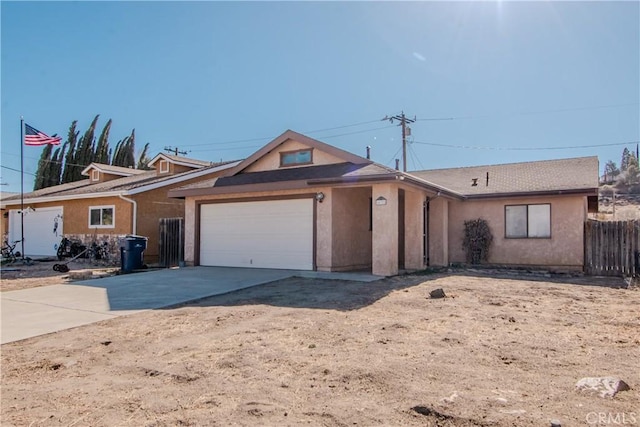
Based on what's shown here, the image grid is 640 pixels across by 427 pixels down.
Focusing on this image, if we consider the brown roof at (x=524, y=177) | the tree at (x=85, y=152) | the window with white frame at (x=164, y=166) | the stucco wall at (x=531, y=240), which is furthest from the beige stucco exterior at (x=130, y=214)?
the tree at (x=85, y=152)

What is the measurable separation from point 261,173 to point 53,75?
10401 mm

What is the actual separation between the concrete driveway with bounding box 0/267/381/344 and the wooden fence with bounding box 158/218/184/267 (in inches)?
112

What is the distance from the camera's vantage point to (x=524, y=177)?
1599 cm

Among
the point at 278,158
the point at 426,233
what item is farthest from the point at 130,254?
the point at 426,233

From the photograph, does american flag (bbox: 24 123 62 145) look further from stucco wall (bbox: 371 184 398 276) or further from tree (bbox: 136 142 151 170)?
tree (bbox: 136 142 151 170)

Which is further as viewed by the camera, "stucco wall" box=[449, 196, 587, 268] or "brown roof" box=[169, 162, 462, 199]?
"stucco wall" box=[449, 196, 587, 268]

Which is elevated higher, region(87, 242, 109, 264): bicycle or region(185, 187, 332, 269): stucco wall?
region(185, 187, 332, 269): stucco wall

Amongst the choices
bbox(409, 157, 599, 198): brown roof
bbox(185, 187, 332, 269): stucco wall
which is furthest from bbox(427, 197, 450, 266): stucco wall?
bbox(185, 187, 332, 269): stucco wall

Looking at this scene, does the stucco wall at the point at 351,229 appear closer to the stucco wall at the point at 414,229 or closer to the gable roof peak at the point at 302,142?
the gable roof peak at the point at 302,142

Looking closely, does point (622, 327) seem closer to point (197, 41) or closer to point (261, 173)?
point (261, 173)

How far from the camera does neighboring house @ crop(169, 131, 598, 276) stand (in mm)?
12164

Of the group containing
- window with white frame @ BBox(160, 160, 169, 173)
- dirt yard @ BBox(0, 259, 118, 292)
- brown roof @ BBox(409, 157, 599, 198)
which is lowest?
dirt yard @ BBox(0, 259, 118, 292)

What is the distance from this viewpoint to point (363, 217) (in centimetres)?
1402

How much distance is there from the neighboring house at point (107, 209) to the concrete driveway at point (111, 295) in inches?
212
